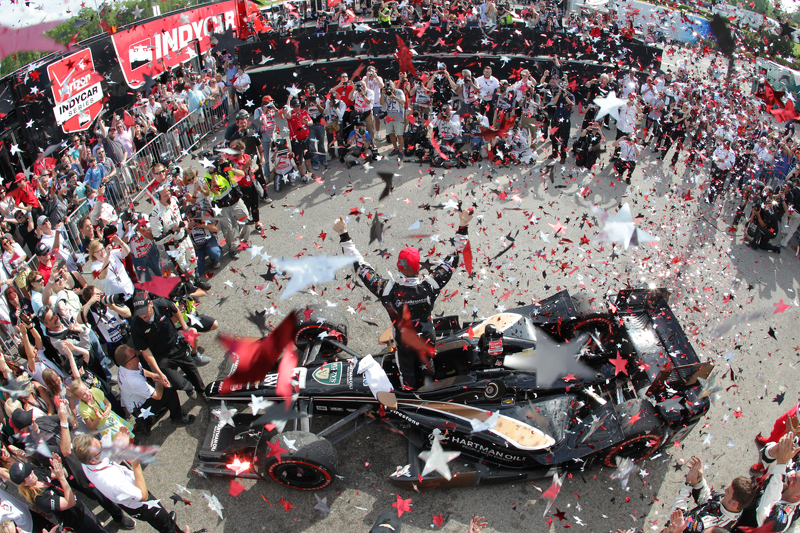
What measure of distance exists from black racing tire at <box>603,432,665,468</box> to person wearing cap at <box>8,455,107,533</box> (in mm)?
4910

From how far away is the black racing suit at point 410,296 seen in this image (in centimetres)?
522

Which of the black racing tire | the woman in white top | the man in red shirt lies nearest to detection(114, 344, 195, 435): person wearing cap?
the woman in white top

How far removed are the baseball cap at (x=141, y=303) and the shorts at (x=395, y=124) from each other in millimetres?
7801

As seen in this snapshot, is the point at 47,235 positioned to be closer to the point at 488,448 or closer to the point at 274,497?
the point at 274,497

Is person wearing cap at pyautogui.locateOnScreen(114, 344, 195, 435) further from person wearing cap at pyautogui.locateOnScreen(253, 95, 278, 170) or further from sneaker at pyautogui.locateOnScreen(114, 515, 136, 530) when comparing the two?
person wearing cap at pyautogui.locateOnScreen(253, 95, 278, 170)

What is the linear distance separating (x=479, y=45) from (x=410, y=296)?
14.4 metres

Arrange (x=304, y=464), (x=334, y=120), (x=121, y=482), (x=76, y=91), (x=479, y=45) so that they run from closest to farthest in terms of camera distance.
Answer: (x=121, y=482) < (x=304, y=464) < (x=76, y=91) < (x=334, y=120) < (x=479, y=45)

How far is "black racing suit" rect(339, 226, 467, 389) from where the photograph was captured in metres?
5.22

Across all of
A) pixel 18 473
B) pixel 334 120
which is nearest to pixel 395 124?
pixel 334 120

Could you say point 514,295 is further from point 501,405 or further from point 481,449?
point 481,449

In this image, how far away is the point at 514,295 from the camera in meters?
7.91

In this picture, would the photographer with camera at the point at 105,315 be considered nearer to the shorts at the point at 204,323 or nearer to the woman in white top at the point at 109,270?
the woman in white top at the point at 109,270

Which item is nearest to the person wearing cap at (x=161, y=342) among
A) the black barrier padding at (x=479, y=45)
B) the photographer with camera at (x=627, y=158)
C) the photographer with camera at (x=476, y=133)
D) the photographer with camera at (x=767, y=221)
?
the photographer with camera at (x=476, y=133)

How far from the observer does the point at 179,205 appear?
27.2 ft
